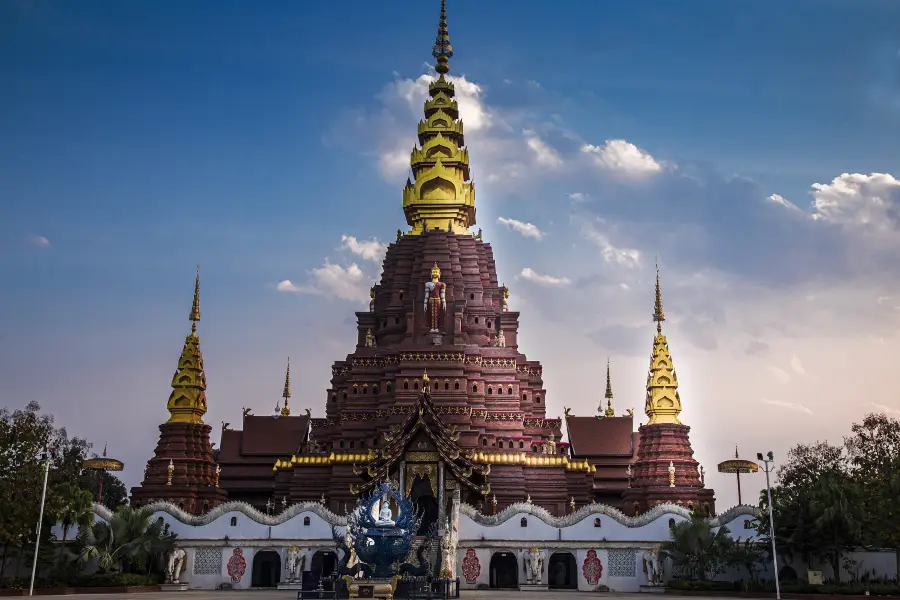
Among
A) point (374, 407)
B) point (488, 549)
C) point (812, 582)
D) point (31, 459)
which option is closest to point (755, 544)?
point (812, 582)

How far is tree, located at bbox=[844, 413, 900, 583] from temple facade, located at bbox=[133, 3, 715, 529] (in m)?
7.91

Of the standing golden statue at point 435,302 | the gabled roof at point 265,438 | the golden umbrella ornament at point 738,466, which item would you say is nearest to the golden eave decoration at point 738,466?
the golden umbrella ornament at point 738,466

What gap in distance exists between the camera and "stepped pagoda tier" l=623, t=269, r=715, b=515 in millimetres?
55250

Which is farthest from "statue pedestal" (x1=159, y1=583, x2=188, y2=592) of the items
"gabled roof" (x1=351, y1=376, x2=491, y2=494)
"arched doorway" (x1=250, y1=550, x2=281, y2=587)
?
"gabled roof" (x1=351, y1=376, x2=491, y2=494)

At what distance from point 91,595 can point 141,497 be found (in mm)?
18813

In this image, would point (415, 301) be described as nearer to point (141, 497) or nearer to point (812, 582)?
point (141, 497)

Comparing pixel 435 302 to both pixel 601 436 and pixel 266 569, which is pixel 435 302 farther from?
pixel 266 569

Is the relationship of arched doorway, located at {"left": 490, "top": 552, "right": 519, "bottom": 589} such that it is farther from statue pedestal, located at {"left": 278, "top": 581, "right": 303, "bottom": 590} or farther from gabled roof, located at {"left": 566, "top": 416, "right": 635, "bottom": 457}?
gabled roof, located at {"left": 566, "top": 416, "right": 635, "bottom": 457}

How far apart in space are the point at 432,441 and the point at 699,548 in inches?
514

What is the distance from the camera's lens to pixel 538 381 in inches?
2415

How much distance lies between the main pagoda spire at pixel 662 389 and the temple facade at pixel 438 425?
81 mm

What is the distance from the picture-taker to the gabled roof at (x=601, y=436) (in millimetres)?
62938

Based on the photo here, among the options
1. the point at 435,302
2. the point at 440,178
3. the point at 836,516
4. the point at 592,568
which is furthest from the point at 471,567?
the point at 440,178

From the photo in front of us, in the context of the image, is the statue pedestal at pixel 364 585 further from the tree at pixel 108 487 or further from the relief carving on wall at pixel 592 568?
the tree at pixel 108 487
